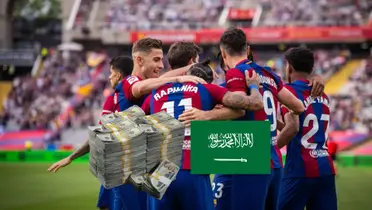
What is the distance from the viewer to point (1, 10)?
47719mm

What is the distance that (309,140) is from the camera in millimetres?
7414

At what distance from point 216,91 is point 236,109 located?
23 cm

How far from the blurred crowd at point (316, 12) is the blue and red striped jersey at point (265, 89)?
3599cm

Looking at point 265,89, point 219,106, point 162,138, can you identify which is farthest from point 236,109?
point 162,138

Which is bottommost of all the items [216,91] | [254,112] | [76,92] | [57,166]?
[76,92]

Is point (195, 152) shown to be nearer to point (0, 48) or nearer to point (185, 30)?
point (185, 30)

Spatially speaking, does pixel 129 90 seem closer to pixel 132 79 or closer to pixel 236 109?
pixel 132 79

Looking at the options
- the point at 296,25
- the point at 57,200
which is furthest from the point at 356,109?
the point at 57,200

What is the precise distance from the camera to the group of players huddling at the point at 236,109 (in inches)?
234

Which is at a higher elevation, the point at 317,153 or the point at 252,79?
the point at 252,79

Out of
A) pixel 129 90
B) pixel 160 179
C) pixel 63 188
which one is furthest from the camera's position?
pixel 63 188

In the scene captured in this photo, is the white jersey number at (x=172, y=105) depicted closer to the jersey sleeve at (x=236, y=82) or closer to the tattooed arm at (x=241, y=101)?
the tattooed arm at (x=241, y=101)

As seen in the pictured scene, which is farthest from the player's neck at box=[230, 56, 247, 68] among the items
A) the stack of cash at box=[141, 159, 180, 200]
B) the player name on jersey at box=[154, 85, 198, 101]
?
the stack of cash at box=[141, 159, 180, 200]

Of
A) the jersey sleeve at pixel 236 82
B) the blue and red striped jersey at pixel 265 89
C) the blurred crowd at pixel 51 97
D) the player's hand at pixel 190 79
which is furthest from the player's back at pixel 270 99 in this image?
the blurred crowd at pixel 51 97
